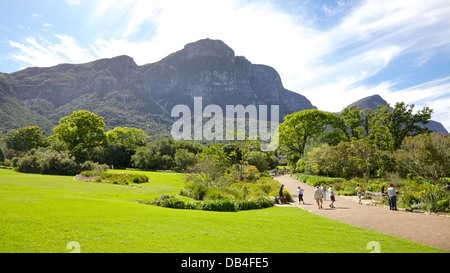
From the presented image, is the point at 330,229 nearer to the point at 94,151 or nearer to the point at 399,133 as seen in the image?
the point at 399,133

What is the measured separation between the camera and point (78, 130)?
40906mm

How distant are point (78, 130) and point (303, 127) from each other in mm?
42445

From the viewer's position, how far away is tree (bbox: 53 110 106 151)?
40406 millimetres

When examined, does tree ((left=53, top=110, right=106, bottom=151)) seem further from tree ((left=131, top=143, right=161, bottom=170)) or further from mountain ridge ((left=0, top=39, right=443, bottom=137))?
mountain ridge ((left=0, top=39, right=443, bottom=137))

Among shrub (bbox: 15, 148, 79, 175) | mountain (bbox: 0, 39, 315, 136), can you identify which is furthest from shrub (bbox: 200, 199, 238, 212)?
mountain (bbox: 0, 39, 315, 136)

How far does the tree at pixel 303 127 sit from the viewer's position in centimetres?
4375

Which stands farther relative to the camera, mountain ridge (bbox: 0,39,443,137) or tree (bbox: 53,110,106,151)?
mountain ridge (bbox: 0,39,443,137)

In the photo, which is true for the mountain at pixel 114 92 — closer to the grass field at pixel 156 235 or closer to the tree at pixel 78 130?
the tree at pixel 78 130

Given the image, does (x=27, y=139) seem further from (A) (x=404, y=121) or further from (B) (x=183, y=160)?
(A) (x=404, y=121)

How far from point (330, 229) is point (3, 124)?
108877mm

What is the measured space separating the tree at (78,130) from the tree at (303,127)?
36593 millimetres

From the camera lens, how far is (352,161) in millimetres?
31047

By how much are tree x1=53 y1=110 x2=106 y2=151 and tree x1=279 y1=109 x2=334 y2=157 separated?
120 feet
